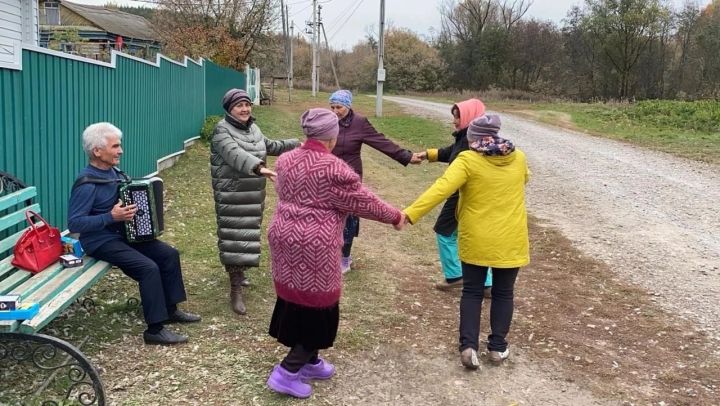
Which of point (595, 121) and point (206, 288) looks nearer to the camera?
point (206, 288)

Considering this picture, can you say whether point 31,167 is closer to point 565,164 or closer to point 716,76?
point 565,164

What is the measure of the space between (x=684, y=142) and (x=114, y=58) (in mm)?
14060

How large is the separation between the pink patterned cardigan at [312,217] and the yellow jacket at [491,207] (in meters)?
0.76

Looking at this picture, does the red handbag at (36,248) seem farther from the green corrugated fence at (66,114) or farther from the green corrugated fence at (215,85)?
the green corrugated fence at (215,85)

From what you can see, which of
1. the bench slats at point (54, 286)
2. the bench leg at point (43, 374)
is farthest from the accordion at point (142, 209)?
the bench leg at point (43, 374)

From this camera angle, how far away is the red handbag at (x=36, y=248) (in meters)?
3.73

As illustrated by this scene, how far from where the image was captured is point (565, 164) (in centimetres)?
1320

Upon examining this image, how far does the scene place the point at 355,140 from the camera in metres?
5.49

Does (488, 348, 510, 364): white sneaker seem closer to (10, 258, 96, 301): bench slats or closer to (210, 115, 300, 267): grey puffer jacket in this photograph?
(210, 115, 300, 267): grey puffer jacket

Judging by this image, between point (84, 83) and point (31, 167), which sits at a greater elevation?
point (84, 83)

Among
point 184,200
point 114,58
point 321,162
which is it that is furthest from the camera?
point 184,200

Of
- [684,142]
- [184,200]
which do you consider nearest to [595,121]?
[684,142]

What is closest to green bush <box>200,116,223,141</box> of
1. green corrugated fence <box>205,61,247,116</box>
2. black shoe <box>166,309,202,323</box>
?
green corrugated fence <box>205,61,247,116</box>

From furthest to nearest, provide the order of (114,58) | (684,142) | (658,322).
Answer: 1. (684,142)
2. (114,58)
3. (658,322)
